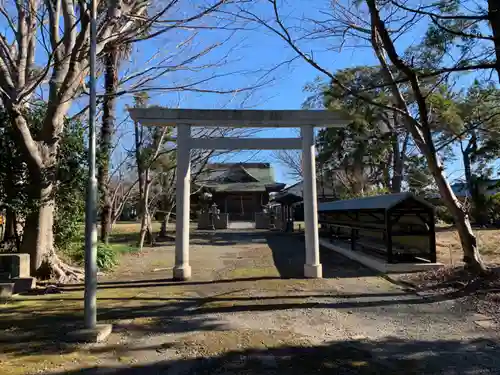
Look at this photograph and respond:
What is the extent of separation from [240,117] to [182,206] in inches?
93.6

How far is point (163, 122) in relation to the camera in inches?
342

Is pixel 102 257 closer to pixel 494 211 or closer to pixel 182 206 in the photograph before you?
pixel 182 206

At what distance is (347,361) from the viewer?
4023 millimetres

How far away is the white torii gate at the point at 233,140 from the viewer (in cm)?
862

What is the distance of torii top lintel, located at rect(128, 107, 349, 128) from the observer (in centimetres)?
862

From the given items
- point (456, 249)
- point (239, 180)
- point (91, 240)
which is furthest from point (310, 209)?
point (239, 180)

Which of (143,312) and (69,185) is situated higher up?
(69,185)

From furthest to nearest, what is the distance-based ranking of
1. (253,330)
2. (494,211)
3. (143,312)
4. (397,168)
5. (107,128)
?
(494,211) < (397,168) < (107,128) < (143,312) < (253,330)

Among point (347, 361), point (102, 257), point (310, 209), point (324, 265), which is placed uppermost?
point (310, 209)

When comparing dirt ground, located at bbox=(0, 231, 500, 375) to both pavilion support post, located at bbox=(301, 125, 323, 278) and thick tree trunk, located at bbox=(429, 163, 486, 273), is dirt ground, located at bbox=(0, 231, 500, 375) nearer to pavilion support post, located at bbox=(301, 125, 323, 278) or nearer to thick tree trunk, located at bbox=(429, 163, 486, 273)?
pavilion support post, located at bbox=(301, 125, 323, 278)

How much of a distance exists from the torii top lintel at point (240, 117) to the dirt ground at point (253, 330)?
3525 millimetres

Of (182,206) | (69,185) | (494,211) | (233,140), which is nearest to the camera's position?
(182,206)

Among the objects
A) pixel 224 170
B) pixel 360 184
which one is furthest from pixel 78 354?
pixel 224 170

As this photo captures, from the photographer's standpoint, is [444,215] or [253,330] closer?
[253,330]
